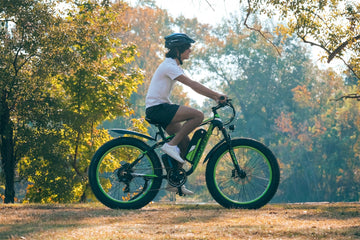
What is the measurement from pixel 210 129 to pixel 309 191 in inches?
1801

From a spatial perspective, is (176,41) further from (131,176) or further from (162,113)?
(131,176)

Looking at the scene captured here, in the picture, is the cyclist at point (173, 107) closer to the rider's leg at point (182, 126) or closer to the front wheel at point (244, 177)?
the rider's leg at point (182, 126)

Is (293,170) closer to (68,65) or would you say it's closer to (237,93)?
(237,93)

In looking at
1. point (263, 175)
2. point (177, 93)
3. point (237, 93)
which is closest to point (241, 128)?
point (237, 93)

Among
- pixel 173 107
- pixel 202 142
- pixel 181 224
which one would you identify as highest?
pixel 173 107

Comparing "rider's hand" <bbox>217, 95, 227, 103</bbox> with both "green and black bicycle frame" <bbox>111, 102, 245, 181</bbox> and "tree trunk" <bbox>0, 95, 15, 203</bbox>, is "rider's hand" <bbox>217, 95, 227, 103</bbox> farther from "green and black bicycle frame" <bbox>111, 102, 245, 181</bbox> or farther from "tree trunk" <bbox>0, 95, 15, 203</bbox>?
Answer: "tree trunk" <bbox>0, 95, 15, 203</bbox>

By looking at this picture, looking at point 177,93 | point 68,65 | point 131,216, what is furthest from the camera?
point 177,93

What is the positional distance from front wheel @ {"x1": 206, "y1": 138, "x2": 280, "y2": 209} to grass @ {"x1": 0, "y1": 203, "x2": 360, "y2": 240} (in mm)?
202

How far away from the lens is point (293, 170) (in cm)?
5222

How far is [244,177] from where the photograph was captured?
23.3 ft

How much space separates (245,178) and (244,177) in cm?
2

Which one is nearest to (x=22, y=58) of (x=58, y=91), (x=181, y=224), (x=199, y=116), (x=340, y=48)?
(x=58, y=91)

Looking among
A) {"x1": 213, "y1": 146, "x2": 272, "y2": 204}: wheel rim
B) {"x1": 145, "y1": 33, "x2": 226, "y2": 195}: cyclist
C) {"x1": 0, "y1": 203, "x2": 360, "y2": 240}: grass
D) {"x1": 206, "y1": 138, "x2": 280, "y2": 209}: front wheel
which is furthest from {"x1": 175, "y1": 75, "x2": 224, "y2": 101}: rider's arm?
{"x1": 0, "y1": 203, "x2": 360, "y2": 240}: grass

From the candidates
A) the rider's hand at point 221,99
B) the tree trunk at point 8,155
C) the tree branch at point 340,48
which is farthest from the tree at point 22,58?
the rider's hand at point 221,99
